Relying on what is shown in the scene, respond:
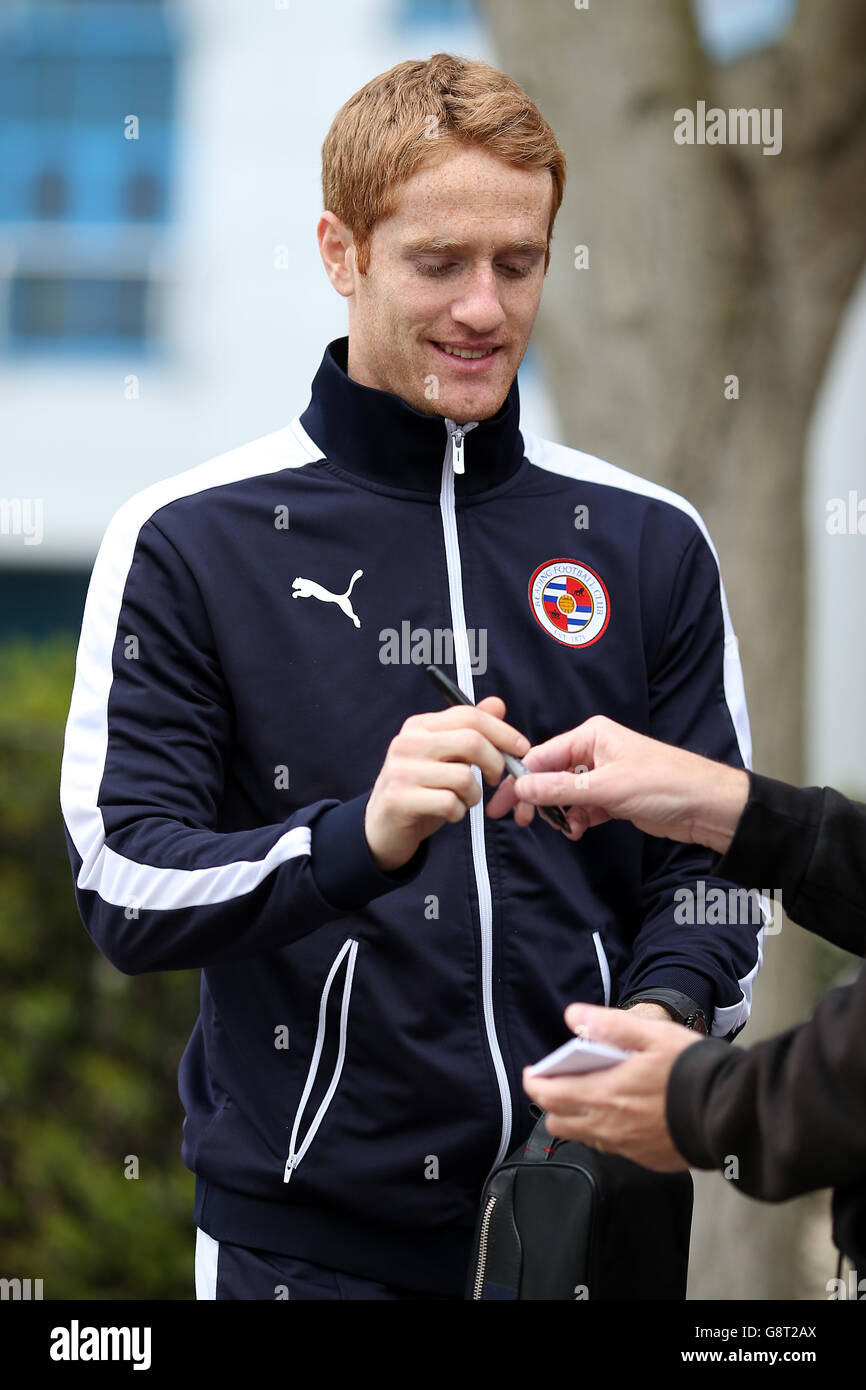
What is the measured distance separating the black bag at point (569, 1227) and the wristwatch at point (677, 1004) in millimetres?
214

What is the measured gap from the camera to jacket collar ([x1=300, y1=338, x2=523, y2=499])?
8.18 ft

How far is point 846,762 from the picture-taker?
9.89 metres

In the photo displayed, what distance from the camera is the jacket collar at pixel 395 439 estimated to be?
249cm

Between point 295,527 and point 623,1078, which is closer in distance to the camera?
point 623,1078

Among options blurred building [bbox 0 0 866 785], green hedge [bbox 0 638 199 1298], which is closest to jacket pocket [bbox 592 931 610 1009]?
green hedge [bbox 0 638 199 1298]

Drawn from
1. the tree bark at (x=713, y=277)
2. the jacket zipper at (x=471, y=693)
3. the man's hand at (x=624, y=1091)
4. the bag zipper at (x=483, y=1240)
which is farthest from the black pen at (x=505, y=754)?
the tree bark at (x=713, y=277)

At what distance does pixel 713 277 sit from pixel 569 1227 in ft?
9.69

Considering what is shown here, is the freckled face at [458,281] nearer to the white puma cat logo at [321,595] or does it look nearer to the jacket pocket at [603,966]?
the white puma cat logo at [321,595]

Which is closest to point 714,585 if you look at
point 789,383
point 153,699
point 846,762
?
point 153,699

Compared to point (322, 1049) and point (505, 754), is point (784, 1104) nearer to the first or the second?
point (505, 754)
